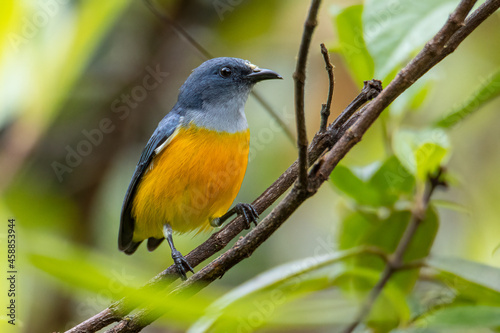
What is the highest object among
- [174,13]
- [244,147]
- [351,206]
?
[174,13]

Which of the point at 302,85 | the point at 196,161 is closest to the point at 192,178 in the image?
the point at 196,161

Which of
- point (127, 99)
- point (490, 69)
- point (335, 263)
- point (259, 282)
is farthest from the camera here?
point (127, 99)

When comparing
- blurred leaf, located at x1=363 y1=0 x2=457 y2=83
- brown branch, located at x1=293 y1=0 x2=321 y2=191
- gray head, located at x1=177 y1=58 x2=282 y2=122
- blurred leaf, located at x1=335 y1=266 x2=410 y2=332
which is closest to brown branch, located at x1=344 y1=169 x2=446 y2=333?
blurred leaf, located at x1=335 y1=266 x2=410 y2=332

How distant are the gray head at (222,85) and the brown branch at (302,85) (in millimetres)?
1864

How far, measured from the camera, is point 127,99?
4363 millimetres

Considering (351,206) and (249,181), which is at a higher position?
(249,181)

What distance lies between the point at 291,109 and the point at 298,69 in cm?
281

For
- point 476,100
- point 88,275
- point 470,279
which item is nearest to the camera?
point 88,275

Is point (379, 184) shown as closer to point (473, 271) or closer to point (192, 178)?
point (473, 271)

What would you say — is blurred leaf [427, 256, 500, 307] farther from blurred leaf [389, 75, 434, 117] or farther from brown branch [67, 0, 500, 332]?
brown branch [67, 0, 500, 332]

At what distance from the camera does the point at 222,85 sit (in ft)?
11.1

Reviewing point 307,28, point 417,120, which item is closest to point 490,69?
point 417,120

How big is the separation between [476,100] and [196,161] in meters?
1.41

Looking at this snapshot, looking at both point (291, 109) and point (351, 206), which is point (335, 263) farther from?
point (291, 109)
